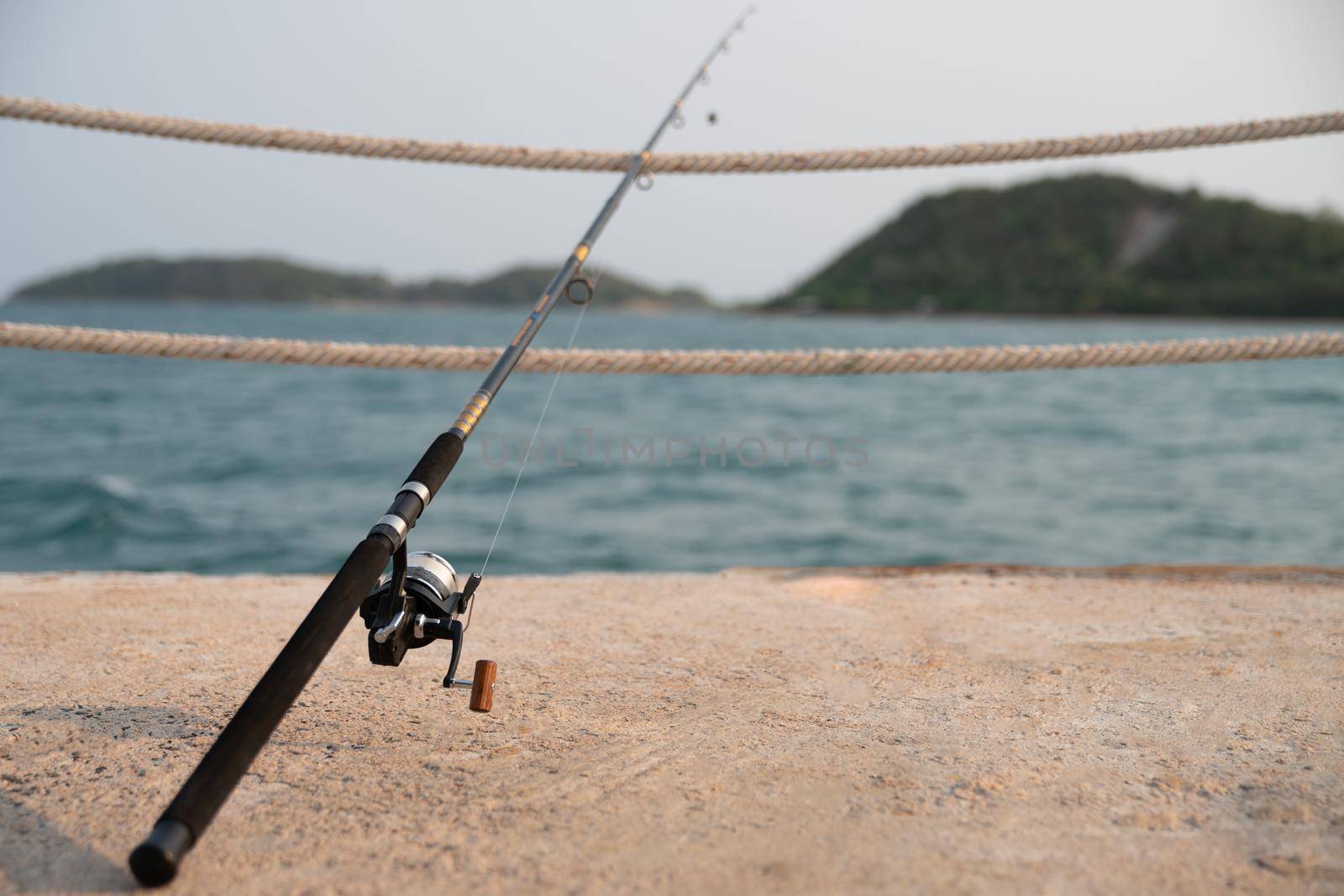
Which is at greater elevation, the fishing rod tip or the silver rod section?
the silver rod section

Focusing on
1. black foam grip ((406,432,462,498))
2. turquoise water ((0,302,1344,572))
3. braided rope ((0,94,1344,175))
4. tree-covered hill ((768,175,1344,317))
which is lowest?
turquoise water ((0,302,1344,572))

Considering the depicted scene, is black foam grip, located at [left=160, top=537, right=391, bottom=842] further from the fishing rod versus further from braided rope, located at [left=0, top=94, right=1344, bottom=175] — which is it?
braided rope, located at [left=0, top=94, right=1344, bottom=175]

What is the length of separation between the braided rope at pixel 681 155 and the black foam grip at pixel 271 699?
154cm

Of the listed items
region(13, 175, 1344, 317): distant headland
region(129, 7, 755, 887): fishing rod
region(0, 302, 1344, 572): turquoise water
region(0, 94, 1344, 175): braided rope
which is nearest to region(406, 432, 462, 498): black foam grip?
region(129, 7, 755, 887): fishing rod

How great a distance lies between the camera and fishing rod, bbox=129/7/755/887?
1021 mm

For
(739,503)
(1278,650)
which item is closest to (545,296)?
(1278,650)

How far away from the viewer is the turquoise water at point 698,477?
808cm

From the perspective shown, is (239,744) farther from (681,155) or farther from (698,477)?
(698,477)

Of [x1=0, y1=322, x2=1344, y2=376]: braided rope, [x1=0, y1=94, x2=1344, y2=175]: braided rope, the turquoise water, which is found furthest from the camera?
the turquoise water

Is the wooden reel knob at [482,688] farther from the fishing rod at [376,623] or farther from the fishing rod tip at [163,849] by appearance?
the fishing rod tip at [163,849]

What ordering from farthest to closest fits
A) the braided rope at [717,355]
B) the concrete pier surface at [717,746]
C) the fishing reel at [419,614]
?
the braided rope at [717,355] → the fishing reel at [419,614] → the concrete pier surface at [717,746]

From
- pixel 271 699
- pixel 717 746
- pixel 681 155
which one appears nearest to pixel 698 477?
pixel 681 155

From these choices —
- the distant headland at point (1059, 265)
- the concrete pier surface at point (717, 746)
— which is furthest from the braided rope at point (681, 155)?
the distant headland at point (1059, 265)

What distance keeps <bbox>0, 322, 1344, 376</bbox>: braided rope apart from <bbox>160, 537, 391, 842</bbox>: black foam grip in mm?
1076
